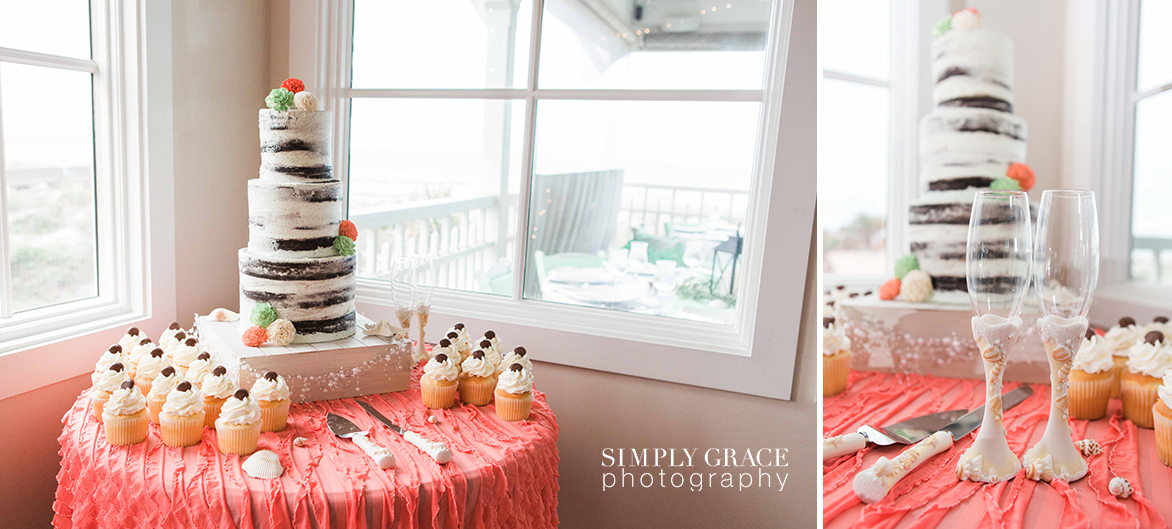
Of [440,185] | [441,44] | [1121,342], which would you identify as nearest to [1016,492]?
[1121,342]

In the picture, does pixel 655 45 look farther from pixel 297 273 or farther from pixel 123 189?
pixel 123 189

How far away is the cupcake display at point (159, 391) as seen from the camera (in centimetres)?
121

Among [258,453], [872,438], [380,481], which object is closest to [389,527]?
[380,481]

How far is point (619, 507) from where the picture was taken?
6.16 ft

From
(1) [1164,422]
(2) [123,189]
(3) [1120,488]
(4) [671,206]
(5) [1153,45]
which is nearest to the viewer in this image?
(3) [1120,488]

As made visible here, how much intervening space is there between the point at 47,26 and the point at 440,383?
1.14 meters

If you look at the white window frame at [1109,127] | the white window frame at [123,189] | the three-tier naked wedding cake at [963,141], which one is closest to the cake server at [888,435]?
the three-tier naked wedding cake at [963,141]

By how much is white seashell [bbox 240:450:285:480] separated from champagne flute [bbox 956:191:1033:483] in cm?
99

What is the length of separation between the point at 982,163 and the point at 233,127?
1.85 m

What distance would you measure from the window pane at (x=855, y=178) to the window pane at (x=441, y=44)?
0.80 metres

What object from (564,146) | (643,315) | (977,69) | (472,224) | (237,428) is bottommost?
(237,428)

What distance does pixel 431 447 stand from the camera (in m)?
1.16

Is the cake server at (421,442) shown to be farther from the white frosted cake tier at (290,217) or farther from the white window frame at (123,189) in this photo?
the white window frame at (123,189)

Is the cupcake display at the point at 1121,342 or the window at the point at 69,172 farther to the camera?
the window at the point at 69,172
